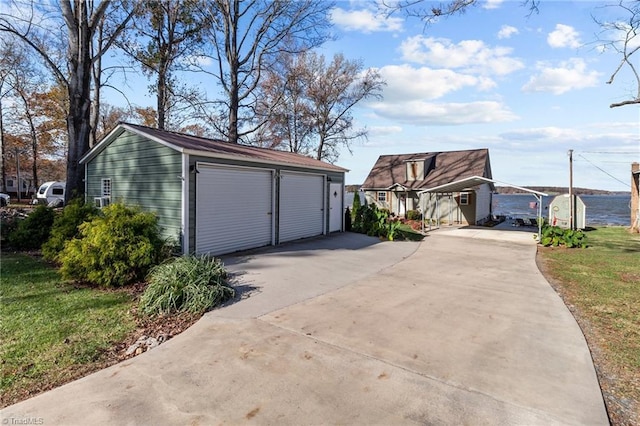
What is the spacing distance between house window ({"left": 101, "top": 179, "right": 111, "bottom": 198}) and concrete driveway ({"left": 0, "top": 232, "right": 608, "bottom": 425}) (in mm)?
7105

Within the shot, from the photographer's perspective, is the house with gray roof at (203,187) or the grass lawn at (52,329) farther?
the house with gray roof at (203,187)

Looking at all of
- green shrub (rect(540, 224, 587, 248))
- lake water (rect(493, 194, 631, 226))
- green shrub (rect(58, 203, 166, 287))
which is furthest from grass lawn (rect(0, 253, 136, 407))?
lake water (rect(493, 194, 631, 226))

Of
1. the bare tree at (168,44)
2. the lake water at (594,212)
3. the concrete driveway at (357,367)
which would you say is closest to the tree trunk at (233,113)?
the bare tree at (168,44)

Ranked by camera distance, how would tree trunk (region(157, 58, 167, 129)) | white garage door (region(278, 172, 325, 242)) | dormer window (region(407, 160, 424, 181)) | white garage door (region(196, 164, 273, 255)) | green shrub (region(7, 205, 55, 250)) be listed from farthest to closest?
dormer window (region(407, 160, 424, 181)), tree trunk (region(157, 58, 167, 129)), white garage door (region(278, 172, 325, 242)), green shrub (region(7, 205, 55, 250)), white garage door (region(196, 164, 273, 255))

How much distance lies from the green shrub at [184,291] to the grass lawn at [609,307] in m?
4.69

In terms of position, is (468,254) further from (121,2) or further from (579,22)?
(121,2)

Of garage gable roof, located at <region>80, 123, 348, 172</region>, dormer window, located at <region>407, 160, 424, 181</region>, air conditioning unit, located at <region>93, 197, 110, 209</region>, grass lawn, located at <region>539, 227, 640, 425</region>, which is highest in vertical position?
dormer window, located at <region>407, 160, 424, 181</region>

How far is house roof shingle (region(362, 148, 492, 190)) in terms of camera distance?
72.1ft

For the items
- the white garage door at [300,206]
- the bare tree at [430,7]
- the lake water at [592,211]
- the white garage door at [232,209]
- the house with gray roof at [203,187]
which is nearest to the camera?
the bare tree at [430,7]

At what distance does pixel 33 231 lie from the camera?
957 centimetres

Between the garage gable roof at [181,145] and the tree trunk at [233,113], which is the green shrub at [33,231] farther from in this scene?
the tree trunk at [233,113]

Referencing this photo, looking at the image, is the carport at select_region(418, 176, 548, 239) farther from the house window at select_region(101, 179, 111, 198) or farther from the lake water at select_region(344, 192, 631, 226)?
the house window at select_region(101, 179, 111, 198)

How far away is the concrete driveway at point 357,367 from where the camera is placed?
265 cm

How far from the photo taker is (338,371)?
10.8 ft
